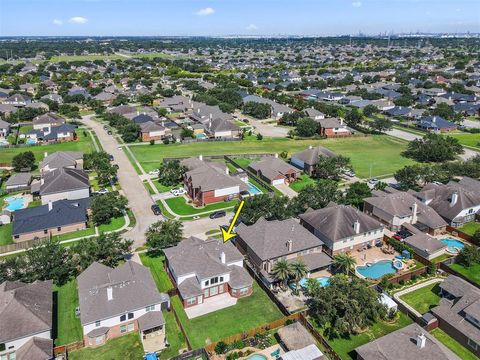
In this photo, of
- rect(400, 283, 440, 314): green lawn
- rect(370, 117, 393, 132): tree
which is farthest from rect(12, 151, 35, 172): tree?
rect(370, 117, 393, 132): tree

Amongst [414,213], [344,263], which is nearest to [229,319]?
[344,263]

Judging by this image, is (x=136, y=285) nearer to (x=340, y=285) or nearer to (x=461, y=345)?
(x=340, y=285)

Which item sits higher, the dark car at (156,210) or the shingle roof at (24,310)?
the shingle roof at (24,310)

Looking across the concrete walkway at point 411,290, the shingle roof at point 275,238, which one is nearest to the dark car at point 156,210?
the shingle roof at point 275,238

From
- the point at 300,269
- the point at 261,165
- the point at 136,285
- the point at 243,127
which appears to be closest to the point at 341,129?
the point at 243,127

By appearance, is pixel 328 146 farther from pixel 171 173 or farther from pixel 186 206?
pixel 186 206

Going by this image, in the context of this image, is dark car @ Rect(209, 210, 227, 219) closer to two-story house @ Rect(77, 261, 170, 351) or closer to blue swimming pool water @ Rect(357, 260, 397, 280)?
two-story house @ Rect(77, 261, 170, 351)

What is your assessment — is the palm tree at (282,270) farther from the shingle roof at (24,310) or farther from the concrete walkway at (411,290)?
the shingle roof at (24,310)
